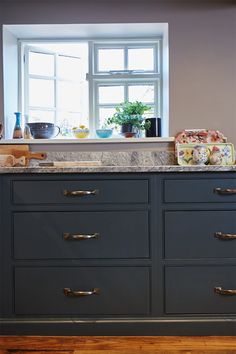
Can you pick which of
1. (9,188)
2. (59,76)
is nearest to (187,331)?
(9,188)

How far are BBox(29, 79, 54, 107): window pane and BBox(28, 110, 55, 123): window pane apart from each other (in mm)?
59

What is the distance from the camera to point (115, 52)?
279 centimetres

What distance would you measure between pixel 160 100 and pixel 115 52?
565 mm

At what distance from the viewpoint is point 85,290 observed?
1866mm

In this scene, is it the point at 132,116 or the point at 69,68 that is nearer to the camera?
Answer: the point at 132,116

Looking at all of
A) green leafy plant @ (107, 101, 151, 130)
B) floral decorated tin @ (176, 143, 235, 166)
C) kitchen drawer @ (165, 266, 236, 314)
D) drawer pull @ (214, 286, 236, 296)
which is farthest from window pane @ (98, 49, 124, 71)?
drawer pull @ (214, 286, 236, 296)

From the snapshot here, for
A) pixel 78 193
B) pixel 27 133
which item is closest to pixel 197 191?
pixel 78 193

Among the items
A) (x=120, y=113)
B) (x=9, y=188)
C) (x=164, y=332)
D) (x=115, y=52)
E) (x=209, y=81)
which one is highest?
(x=115, y=52)

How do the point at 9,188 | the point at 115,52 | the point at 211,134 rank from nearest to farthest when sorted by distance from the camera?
the point at 9,188 < the point at 211,134 < the point at 115,52

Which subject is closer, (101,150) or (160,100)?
(101,150)

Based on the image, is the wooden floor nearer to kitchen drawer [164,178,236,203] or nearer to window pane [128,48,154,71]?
kitchen drawer [164,178,236,203]

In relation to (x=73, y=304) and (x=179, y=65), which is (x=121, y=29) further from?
(x=73, y=304)

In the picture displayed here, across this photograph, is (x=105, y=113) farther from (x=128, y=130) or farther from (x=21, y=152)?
(x=21, y=152)

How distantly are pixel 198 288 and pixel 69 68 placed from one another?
2030mm
